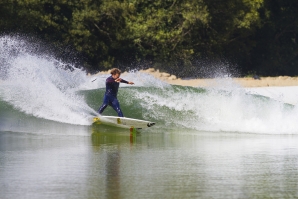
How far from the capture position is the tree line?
40844mm

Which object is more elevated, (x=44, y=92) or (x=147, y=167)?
(x=44, y=92)

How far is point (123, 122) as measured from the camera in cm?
1934

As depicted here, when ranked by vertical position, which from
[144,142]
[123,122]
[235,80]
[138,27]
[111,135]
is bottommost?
[144,142]

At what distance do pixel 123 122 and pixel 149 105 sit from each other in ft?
14.4

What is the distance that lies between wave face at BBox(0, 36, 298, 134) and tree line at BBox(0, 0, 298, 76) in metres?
14.4

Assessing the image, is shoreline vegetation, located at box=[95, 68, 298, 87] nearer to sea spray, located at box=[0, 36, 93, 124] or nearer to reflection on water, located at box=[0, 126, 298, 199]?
sea spray, located at box=[0, 36, 93, 124]

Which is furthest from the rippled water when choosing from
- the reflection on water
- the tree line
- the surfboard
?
the tree line

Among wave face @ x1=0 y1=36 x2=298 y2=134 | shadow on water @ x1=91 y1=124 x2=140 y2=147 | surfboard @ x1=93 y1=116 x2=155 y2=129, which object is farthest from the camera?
wave face @ x1=0 y1=36 x2=298 y2=134

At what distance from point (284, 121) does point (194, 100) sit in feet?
11.3

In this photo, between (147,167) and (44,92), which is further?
(44,92)

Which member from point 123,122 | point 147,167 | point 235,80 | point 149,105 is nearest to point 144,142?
point 123,122

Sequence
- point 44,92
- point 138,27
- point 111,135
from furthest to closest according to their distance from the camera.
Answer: point 138,27
point 44,92
point 111,135

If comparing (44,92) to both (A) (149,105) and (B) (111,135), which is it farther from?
(B) (111,135)

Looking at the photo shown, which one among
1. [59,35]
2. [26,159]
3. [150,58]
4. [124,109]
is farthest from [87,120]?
[150,58]
